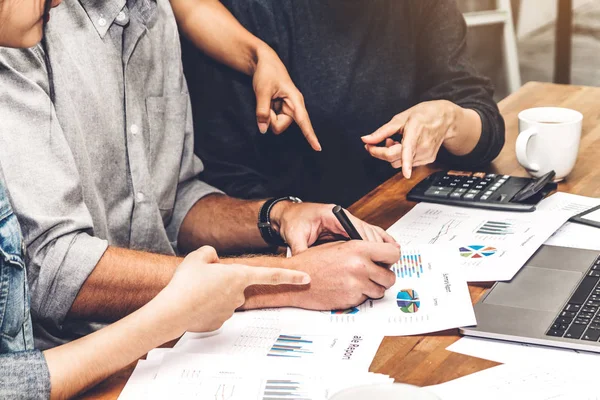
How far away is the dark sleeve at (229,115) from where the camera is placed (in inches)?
68.3

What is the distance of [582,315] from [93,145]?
0.89 metres

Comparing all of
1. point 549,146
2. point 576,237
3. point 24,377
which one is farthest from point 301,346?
point 549,146

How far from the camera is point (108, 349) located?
991 millimetres

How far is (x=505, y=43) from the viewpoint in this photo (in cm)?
317

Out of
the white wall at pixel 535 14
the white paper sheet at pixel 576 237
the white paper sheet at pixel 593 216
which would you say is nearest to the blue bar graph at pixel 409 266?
the white paper sheet at pixel 576 237

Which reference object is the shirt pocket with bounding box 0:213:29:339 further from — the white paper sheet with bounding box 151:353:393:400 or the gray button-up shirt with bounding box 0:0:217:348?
the white paper sheet with bounding box 151:353:393:400

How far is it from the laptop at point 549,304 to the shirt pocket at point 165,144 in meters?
0.73

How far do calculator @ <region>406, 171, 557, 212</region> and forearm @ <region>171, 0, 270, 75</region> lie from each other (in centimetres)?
46

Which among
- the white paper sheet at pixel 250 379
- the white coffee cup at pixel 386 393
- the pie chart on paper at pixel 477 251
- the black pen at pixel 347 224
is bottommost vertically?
the pie chart on paper at pixel 477 251

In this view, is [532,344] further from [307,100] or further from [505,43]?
[505,43]

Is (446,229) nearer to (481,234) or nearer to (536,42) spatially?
(481,234)

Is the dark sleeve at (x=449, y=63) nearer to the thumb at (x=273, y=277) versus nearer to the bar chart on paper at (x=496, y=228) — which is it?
the bar chart on paper at (x=496, y=228)

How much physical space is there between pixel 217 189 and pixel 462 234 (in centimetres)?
59

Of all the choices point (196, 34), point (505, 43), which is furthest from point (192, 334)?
point (505, 43)
